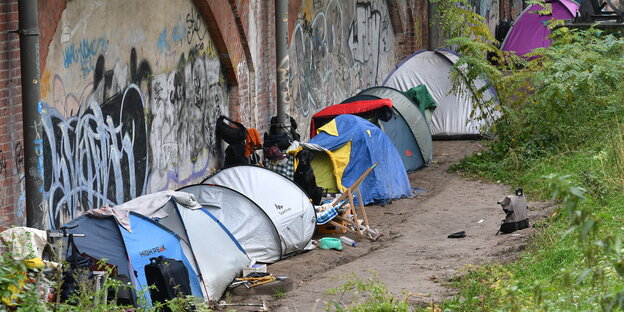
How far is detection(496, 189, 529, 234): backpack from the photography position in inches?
450

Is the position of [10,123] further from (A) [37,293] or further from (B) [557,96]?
(B) [557,96]

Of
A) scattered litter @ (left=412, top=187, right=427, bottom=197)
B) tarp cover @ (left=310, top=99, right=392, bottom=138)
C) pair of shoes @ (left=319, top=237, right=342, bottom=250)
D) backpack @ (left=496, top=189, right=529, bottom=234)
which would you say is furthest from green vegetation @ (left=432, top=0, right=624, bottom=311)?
pair of shoes @ (left=319, top=237, right=342, bottom=250)

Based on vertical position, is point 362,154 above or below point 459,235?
above

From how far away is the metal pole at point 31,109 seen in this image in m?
8.57

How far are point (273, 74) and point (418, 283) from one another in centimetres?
629

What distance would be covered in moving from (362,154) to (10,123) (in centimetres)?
644

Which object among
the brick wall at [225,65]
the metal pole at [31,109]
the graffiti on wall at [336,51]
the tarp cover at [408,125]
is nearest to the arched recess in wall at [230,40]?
the brick wall at [225,65]

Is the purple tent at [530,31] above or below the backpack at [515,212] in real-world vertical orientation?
above

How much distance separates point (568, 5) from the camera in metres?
25.3

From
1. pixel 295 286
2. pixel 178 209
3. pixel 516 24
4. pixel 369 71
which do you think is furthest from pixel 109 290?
pixel 516 24

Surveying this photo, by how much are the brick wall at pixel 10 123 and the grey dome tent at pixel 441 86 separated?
11450 mm

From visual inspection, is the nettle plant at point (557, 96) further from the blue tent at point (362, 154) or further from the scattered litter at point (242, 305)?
the scattered litter at point (242, 305)

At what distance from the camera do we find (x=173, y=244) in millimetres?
9266

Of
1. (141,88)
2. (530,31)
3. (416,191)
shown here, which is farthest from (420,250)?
(530,31)
